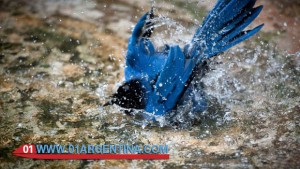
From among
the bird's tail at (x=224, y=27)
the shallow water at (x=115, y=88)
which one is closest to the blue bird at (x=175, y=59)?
the bird's tail at (x=224, y=27)

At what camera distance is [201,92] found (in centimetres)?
257

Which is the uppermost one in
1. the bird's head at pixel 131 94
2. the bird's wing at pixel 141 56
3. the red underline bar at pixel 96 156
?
the bird's wing at pixel 141 56

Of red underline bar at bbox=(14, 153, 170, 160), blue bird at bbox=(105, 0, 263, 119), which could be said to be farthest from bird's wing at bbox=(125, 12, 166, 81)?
red underline bar at bbox=(14, 153, 170, 160)

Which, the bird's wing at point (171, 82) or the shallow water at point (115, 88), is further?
the shallow water at point (115, 88)

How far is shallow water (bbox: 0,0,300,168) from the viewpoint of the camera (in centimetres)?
225

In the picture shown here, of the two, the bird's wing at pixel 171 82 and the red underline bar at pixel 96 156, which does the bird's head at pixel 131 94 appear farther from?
the red underline bar at pixel 96 156

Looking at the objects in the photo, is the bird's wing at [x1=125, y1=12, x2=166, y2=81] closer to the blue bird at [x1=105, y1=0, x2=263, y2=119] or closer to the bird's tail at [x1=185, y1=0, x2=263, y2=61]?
the blue bird at [x1=105, y1=0, x2=263, y2=119]

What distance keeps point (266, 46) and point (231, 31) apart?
1.22 m

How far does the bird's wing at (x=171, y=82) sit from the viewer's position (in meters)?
2.13

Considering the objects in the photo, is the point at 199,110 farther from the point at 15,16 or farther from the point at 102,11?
the point at 15,16

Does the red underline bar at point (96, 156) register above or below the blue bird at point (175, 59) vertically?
below

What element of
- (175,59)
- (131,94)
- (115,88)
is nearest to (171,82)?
(175,59)

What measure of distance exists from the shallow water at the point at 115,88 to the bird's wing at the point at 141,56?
0.36 metres

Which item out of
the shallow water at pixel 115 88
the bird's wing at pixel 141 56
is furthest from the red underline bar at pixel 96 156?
the bird's wing at pixel 141 56
